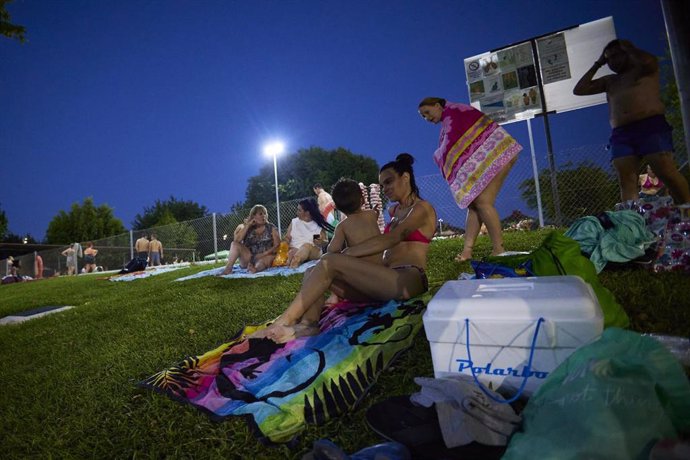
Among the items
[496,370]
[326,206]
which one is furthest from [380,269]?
Answer: [326,206]

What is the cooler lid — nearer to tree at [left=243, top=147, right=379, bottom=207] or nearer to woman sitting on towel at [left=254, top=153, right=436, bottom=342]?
woman sitting on towel at [left=254, top=153, right=436, bottom=342]

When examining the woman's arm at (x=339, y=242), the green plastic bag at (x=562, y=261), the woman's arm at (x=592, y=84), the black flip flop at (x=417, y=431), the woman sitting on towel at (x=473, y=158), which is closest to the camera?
the black flip flop at (x=417, y=431)

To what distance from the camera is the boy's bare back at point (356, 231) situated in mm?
3137

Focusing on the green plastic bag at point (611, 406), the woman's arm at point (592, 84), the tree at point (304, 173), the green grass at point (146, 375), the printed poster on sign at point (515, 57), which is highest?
the tree at point (304, 173)

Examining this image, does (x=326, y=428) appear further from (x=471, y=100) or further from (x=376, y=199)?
(x=471, y=100)

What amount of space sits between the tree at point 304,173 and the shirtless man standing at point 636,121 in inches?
1394

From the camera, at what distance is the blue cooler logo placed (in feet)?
4.73

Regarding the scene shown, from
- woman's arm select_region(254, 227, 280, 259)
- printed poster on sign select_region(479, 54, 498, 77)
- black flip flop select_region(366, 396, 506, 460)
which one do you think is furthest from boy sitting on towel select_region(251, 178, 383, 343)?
printed poster on sign select_region(479, 54, 498, 77)

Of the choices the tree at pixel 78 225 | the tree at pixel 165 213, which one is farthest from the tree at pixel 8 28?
the tree at pixel 165 213

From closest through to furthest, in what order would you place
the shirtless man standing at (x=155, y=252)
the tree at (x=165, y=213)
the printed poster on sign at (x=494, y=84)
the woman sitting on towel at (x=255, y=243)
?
the woman sitting on towel at (x=255, y=243) < the printed poster on sign at (x=494, y=84) < the shirtless man standing at (x=155, y=252) < the tree at (x=165, y=213)

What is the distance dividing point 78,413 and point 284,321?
138cm

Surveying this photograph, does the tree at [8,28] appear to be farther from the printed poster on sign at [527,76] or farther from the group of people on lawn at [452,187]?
the printed poster on sign at [527,76]

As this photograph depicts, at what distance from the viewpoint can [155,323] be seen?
14.0ft

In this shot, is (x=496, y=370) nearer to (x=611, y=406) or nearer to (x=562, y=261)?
(x=611, y=406)
